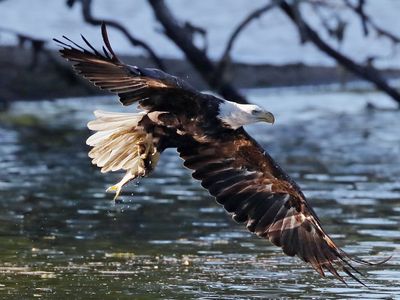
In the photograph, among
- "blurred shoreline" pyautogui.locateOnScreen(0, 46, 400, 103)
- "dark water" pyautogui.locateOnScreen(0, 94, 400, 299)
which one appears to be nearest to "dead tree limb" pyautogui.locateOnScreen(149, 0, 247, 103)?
"dark water" pyautogui.locateOnScreen(0, 94, 400, 299)

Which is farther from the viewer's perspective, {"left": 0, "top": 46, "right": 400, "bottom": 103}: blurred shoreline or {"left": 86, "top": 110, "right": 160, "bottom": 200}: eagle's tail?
{"left": 0, "top": 46, "right": 400, "bottom": 103}: blurred shoreline

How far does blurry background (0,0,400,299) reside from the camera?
8.23m

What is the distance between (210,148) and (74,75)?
8281mm

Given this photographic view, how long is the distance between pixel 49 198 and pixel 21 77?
746 centimetres

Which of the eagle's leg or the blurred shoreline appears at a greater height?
the blurred shoreline

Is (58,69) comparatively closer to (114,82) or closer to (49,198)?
(49,198)

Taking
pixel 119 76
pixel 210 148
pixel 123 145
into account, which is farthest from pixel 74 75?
pixel 119 76

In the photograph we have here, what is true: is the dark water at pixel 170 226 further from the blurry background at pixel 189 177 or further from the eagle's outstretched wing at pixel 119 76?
the eagle's outstretched wing at pixel 119 76

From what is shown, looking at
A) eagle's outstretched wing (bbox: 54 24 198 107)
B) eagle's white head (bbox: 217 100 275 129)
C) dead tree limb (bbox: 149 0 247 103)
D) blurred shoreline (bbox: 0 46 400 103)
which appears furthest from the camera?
blurred shoreline (bbox: 0 46 400 103)

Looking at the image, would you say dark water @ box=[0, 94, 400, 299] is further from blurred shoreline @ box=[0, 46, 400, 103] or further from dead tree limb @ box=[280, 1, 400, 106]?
blurred shoreline @ box=[0, 46, 400, 103]

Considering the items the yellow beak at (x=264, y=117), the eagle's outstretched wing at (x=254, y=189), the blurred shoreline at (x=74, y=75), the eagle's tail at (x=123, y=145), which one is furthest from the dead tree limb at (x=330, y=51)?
the yellow beak at (x=264, y=117)

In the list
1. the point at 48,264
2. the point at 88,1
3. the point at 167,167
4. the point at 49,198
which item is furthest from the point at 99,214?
the point at 88,1

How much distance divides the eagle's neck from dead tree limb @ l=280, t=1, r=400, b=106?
268 inches

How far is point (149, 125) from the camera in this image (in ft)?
27.9
